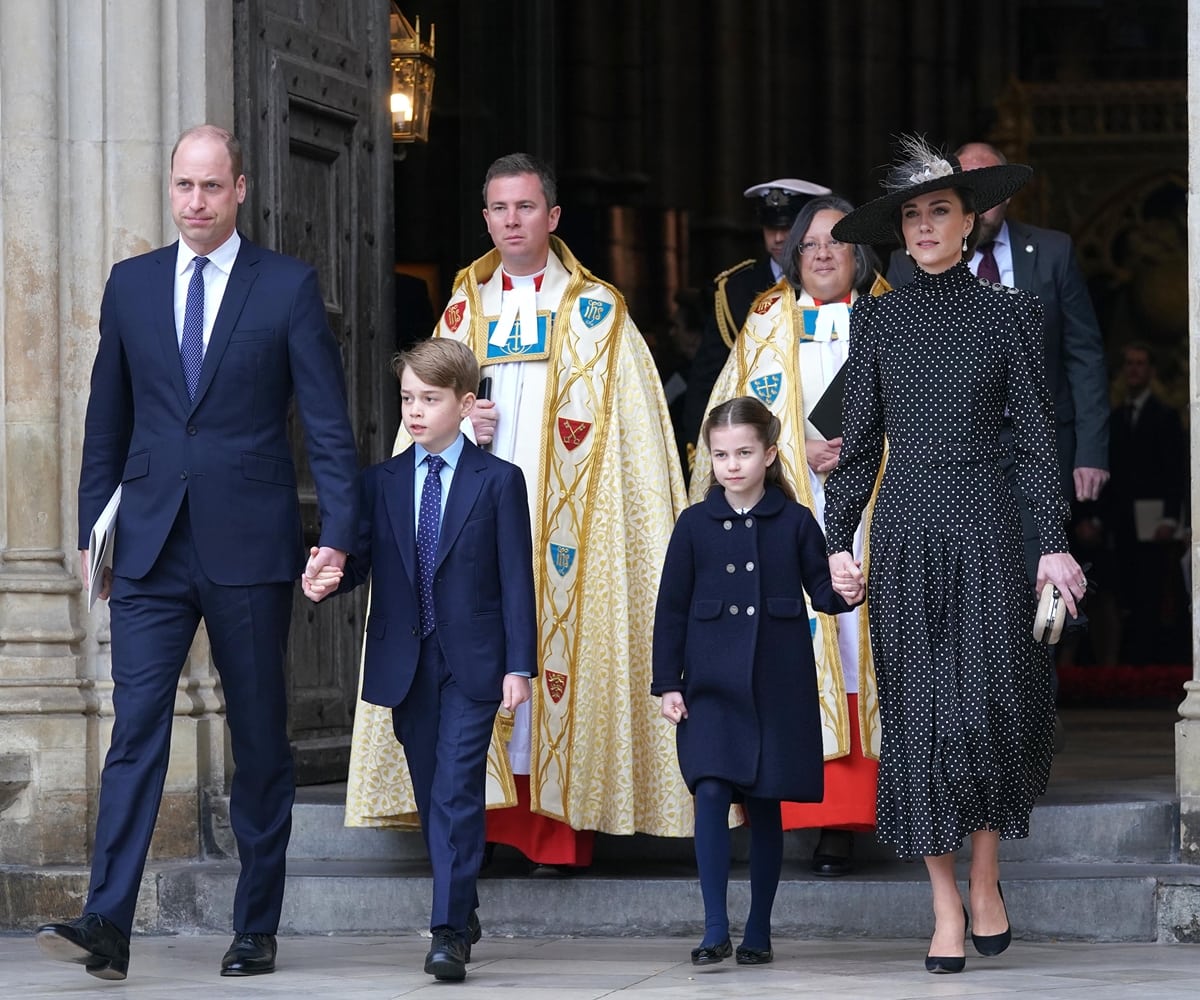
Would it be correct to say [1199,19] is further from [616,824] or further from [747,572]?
[616,824]

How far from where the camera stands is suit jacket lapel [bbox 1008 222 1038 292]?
7473 millimetres

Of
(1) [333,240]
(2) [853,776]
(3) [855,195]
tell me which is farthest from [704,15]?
(2) [853,776]

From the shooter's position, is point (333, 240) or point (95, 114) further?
point (333, 240)

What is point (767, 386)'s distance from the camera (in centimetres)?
713

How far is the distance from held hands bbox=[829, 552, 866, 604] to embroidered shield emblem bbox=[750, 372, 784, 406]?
3.86 feet

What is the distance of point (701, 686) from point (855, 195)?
14314 millimetres

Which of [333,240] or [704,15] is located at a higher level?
[704,15]

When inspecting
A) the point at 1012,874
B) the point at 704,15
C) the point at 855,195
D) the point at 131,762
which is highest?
the point at 704,15

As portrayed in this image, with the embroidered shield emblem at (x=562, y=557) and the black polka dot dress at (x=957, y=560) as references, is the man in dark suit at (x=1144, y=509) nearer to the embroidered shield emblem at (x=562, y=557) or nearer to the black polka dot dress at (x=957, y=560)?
the embroidered shield emblem at (x=562, y=557)

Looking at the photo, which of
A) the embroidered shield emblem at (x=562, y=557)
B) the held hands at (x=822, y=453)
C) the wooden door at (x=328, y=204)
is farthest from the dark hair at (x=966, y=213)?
the wooden door at (x=328, y=204)

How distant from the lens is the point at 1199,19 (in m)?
6.96

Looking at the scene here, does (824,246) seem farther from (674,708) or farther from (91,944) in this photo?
(91,944)

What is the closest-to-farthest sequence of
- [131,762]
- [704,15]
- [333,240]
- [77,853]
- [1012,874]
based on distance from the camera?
[131,762]
[1012,874]
[77,853]
[333,240]
[704,15]

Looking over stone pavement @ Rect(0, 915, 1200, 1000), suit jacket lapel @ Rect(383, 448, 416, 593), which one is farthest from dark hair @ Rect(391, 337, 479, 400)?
stone pavement @ Rect(0, 915, 1200, 1000)
